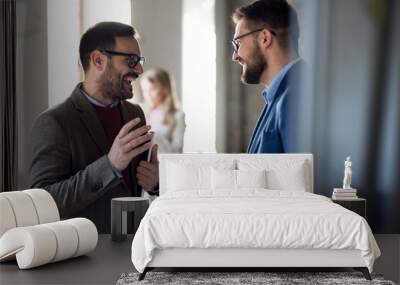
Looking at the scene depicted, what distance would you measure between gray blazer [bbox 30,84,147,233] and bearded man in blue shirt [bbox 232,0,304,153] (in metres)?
1.24

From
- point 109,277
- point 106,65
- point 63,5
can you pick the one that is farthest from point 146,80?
point 109,277

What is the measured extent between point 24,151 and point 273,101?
263 centimetres

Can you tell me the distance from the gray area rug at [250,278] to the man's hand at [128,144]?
2.03m

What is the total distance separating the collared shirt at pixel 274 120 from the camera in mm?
6906

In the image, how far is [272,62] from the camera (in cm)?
689

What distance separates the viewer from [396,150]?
7.05 meters

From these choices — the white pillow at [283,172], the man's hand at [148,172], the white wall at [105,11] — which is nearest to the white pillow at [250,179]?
the white pillow at [283,172]

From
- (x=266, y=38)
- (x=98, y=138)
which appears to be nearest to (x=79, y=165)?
(x=98, y=138)

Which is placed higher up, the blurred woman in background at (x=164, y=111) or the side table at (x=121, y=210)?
the blurred woman in background at (x=164, y=111)

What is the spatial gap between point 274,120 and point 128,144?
1.51 meters

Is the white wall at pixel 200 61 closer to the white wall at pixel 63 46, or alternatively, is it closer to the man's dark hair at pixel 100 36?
the man's dark hair at pixel 100 36

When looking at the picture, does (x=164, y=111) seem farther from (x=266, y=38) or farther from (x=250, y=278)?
(x=250, y=278)

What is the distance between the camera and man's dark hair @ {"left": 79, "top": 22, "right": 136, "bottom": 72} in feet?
23.0

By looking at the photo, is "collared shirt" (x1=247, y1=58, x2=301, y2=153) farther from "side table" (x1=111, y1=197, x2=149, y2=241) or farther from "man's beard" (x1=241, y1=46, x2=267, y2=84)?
"side table" (x1=111, y1=197, x2=149, y2=241)
